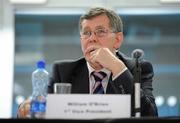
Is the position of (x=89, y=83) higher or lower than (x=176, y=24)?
lower

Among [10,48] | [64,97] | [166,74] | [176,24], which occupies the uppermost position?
[176,24]

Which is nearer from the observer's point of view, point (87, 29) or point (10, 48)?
point (87, 29)

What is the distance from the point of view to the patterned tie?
208 centimetres

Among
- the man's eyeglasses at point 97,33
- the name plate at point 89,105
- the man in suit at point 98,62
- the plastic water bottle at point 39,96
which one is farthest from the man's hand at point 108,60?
the name plate at point 89,105

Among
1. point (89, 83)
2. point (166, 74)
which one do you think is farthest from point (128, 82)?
point (166, 74)

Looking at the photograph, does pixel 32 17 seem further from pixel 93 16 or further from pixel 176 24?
pixel 93 16

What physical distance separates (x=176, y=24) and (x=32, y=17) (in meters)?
1.56

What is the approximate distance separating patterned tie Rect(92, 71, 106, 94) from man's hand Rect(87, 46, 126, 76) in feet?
0.49

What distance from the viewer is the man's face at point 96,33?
210 cm

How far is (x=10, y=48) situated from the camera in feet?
13.1

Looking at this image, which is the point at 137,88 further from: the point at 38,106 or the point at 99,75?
the point at 99,75

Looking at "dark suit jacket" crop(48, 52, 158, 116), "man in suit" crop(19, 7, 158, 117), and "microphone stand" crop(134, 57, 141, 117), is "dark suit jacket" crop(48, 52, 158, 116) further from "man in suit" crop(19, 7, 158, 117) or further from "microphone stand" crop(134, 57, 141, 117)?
"microphone stand" crop(134, 57, 141, 117)

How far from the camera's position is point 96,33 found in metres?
2.11

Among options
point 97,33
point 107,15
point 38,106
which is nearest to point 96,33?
point 97,33
